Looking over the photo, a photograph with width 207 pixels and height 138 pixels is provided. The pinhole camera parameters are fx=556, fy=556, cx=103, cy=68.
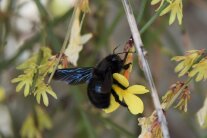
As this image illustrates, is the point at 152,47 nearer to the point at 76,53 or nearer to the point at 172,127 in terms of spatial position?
the point at 172,127

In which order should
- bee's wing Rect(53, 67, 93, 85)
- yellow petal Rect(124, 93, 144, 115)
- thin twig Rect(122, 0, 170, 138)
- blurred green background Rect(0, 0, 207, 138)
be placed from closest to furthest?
thin twig Rect(122, 0, 170, 138), yellow petal Rect(124, 93, 144, 115), bee's wing Rect(53, 67, 93, 85), blurred green background Rect(0, 0, 207, 138)

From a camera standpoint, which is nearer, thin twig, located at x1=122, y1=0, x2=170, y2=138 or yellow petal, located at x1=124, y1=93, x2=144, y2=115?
thin twig, located at x1=122, y1=0, x2=170, y2=138

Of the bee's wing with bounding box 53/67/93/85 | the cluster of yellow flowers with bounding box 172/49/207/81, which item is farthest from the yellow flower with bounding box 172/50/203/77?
the bee's wing with bounding box 53/67/93/85

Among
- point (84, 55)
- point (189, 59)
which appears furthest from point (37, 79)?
point (84, 55)

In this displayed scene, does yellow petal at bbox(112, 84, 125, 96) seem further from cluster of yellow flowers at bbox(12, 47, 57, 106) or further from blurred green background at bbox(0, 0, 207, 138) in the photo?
blurred green background at bbox(0, 0, 207, 138)

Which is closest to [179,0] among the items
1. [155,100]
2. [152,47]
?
[155,100]

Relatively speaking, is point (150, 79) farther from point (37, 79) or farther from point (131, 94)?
point (37, 79)

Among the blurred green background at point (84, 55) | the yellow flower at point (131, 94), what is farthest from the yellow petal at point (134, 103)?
the blurred green background at point (84, 55)

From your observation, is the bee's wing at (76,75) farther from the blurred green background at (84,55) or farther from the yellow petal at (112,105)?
the blurred green background at (84,55)

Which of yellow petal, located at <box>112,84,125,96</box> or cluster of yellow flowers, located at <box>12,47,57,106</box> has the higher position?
cluster of yellow flowers, located at <box>12,47,57,106</box>
